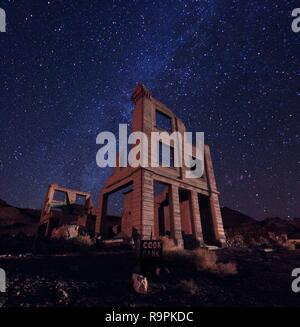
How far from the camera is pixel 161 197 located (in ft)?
65.8

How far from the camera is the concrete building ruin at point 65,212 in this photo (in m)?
23.2

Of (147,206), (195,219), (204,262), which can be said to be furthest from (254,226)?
(204,262)

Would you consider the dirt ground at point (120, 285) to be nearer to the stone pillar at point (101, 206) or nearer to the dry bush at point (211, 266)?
the dry bush at point (211, 266)

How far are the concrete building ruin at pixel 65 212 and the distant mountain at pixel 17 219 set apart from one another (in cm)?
856

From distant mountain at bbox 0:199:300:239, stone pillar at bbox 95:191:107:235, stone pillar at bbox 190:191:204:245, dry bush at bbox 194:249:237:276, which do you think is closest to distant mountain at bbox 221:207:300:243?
distant mountain at bbox 0:199:300:239

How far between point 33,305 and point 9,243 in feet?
31.9

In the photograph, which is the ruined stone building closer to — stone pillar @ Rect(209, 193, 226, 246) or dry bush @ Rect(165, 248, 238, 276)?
stone pillar @ Rect(209, 193, 226, 246)

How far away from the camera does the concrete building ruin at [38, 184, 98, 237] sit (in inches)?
913

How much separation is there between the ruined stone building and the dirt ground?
4598mm

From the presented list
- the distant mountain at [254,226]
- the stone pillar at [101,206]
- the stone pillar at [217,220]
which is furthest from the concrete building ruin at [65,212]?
the distant mountain at [254,226]

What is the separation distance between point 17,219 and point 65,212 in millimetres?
16990

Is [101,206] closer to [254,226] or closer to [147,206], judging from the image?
[147,206]
